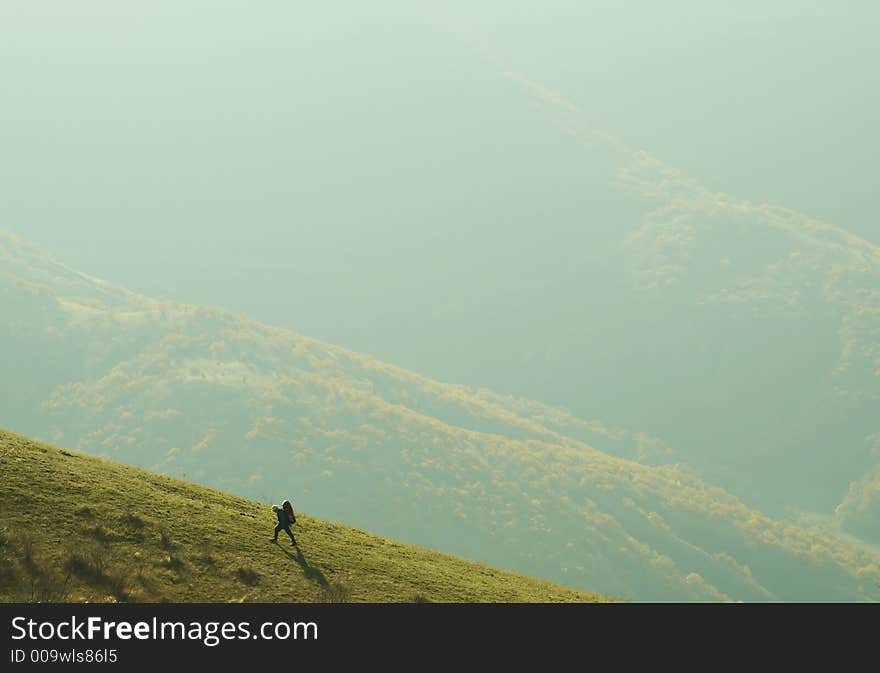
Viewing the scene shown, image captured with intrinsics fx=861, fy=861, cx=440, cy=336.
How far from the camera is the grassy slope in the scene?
28703 mm

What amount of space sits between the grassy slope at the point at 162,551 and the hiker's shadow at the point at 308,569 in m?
0.07

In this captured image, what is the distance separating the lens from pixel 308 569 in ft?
113

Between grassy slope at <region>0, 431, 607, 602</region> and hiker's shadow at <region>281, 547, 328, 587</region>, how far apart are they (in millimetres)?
72

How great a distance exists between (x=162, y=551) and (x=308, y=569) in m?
5.72

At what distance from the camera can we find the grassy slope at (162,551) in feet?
94.2
